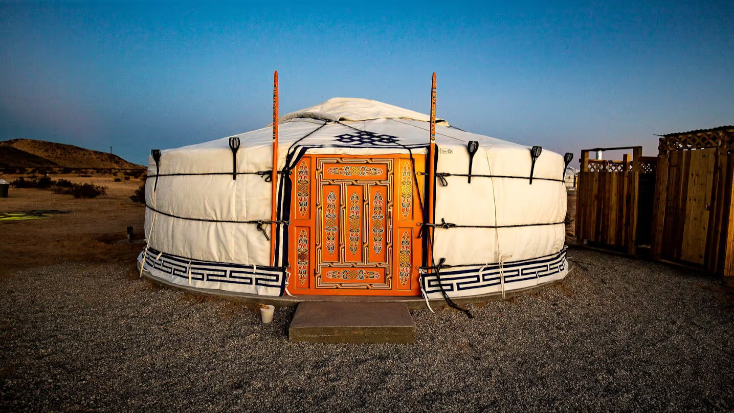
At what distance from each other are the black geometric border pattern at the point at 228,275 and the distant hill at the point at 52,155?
6734 centimetres

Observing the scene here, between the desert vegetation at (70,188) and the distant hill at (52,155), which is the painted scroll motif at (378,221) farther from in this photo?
the distant hill at (52,155)

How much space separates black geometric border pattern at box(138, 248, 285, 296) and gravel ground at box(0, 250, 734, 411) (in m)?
0.17

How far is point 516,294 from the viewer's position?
344 centimetres

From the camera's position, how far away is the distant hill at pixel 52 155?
53562 mm

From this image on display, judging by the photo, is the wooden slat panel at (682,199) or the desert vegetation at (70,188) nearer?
the wooden slat panel at (682,199)

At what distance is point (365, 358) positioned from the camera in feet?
7.66

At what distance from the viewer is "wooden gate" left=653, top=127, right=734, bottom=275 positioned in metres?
4.19

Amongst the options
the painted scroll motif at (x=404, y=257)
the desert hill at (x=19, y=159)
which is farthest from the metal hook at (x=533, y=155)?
the desert hill at (x=19, y=159)

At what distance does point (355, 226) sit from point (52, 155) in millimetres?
76377

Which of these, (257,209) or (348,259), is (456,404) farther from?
(257,209)

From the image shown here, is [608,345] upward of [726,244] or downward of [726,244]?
downward

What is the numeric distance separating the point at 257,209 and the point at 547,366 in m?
2.45

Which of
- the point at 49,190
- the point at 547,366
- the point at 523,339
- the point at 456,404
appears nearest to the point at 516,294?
the point at 523,339

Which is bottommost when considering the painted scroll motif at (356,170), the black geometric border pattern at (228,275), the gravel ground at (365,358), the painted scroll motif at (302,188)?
the gravel ground at (365,358)
